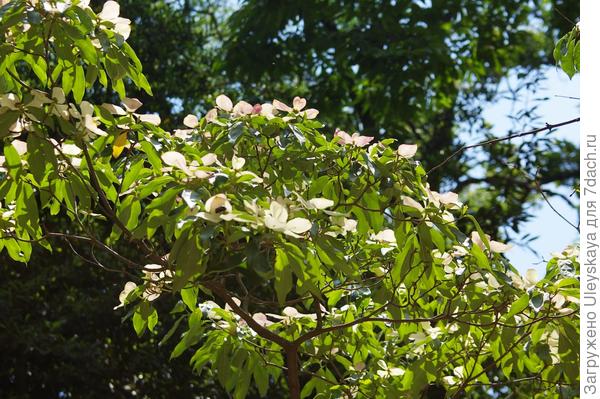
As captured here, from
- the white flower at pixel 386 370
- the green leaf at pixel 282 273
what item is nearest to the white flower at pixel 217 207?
the green leaf at pixel 282 273

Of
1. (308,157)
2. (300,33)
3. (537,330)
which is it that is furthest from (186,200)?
(300,33)

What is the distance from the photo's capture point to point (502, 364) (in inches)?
100

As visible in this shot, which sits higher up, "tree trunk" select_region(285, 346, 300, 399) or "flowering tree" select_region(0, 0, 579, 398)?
"flowering tree" select_region(0, 0, 579, 398)

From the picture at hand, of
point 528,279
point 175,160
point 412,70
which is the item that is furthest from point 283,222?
point 412,70

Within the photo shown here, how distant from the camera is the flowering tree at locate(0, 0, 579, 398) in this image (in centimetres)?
173

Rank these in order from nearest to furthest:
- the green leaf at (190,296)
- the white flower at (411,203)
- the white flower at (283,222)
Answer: the white flower at (283,222), the white flower at (411,203), the green leaf at (190,296)

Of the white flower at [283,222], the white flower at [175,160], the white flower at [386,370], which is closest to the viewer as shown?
the white flower at [283,222]

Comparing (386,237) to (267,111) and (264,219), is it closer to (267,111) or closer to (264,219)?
(267,111)

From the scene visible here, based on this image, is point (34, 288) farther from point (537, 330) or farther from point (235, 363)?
point (537, 330)

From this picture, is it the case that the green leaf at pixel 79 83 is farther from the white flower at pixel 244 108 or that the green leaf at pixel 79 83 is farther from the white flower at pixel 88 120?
the white flower at pixel 244 108

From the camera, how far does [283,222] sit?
63.5 inches

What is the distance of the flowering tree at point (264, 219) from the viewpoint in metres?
1.73

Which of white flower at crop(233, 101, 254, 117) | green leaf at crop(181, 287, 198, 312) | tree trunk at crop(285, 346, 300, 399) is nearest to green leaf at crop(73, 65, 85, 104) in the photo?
white flower at crop(233, 101, 254, 117)

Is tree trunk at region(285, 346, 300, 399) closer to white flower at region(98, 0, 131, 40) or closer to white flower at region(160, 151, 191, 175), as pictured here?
white flower at region(160, 151, 191, 175)
